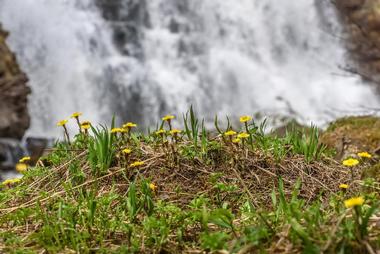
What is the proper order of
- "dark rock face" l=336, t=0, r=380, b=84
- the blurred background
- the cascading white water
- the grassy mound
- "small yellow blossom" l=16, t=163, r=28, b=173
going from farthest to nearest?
the cascading white water
the blurred background
"dark rock face" l=336, t=0, r=380, b=84
"small yellow blossom" l=16, t=163, r=28, b=173
the grassy mound

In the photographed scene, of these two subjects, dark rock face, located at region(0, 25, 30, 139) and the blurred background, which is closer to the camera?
dark rock face, located at region(0, 25, 30, 139)

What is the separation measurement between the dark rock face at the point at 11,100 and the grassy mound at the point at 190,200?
294 inches

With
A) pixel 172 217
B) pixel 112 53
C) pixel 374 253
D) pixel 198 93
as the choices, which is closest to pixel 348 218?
pixel 374 253

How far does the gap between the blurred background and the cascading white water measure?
28 millimetres

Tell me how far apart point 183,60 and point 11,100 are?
5.00 m

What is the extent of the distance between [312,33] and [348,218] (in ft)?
44.7

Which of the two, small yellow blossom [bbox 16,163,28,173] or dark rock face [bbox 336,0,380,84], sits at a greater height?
dark rock face [bbox 336,0,380,84]

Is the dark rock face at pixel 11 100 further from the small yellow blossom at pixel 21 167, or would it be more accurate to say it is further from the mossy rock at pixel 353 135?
the mossy rock at pixel 353 135

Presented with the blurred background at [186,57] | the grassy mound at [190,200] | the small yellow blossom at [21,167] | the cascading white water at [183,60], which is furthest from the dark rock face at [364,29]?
the small yellow blossom at [21,167]

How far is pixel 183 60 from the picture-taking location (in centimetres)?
1374

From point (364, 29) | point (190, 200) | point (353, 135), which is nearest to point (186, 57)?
point (364, 29)

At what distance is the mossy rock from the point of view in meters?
3.95

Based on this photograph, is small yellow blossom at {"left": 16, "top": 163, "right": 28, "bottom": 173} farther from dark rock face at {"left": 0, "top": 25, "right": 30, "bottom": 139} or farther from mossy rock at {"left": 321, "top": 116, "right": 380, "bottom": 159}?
dark rock face at {"left": 0, "top": 25, "right": 30, "bottom": 139}

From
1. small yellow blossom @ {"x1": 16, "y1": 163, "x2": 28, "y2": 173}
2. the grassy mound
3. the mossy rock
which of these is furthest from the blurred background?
the grassy mound
